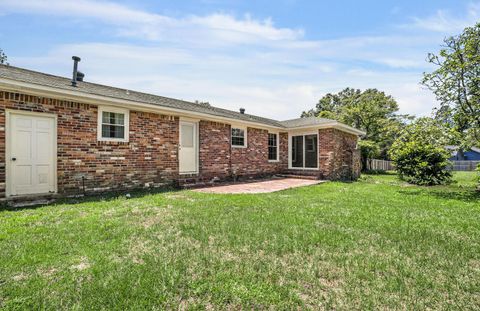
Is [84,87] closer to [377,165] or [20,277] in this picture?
[20,277]

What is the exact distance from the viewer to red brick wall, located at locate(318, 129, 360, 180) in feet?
39.8

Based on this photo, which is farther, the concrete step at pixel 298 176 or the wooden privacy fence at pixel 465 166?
the wooden privacy fence at pixel 465 166

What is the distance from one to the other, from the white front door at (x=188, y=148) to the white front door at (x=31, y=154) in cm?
392

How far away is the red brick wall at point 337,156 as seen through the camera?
1212 centimetres

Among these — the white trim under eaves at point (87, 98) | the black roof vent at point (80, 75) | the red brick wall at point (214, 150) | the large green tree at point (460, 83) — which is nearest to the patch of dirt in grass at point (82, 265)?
the white trim under eaves at point (87, 98)

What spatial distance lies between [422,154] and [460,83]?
382 centimetres

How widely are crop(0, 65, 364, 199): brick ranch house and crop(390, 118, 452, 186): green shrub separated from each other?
9.83 ft

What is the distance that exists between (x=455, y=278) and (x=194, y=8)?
836 cm

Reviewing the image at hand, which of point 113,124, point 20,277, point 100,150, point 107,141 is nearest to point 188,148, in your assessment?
point 113,124

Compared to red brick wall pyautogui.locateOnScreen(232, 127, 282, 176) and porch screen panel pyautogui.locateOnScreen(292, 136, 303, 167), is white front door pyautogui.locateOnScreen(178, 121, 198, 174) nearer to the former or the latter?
red brick wall pyautogui.locateOnScreen(232, 127, 282, 176)

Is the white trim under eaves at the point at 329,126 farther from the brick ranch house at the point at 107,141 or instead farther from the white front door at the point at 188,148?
the white front door at the point at 188,148

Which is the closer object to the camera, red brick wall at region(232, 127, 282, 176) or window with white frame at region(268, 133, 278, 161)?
red brick wall at region(232, 127, 282, 176)

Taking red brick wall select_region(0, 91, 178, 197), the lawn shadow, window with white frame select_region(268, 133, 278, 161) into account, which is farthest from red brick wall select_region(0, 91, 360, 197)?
window with white frame select_region(268, 133, 278, 161)

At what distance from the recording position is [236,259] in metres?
2.84
